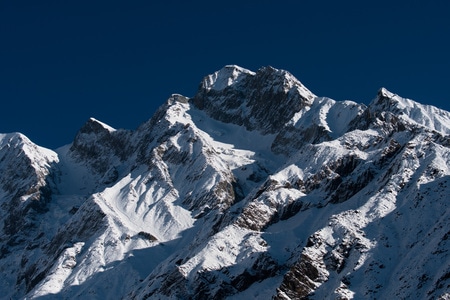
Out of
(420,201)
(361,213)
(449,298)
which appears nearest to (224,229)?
(361,213)

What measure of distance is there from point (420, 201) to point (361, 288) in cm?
3008

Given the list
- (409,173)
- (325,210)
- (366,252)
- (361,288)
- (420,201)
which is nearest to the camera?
(361,288)

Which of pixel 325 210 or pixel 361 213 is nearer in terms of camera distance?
pixel 361 213

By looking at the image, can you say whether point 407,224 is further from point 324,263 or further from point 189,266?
point 189,266

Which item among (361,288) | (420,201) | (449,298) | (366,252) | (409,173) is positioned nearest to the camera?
(449,298)

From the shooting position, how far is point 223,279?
556ft

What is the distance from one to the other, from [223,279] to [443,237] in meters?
46.2

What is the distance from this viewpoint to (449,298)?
126688 mm

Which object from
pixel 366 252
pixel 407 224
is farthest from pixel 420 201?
pixel 366 252

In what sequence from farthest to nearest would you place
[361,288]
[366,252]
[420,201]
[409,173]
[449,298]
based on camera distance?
[409,173] → [420,201] → [366,252] → [361,288] → [449,298]

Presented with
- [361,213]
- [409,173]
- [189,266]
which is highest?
[409,173]

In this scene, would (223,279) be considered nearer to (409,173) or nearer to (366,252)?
(366,252)

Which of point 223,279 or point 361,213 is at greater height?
point 361,213

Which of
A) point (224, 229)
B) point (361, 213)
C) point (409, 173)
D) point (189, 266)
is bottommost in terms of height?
point (189, 266)
